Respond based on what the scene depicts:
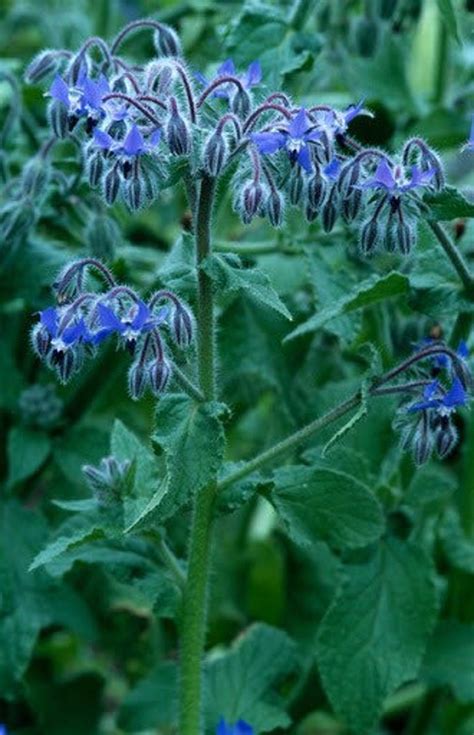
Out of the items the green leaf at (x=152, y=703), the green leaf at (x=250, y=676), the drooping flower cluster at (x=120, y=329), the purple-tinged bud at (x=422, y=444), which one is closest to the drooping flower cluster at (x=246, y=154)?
the drooping flower cluster at (x=120, y=329)

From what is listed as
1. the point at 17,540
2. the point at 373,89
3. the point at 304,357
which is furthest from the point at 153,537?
the point at 373,89

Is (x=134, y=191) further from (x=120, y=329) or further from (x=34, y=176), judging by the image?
(x=34, y=176)

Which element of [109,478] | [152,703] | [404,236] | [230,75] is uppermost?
[230,75]

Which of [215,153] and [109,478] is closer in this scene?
[215,153]

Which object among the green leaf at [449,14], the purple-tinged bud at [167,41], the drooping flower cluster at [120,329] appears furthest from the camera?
the purple-tinged bud at [167,41]

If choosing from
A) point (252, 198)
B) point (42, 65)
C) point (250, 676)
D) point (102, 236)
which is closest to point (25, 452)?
point (102, 236)

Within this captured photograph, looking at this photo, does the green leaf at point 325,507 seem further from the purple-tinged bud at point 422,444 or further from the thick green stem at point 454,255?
the thick green stem at point 454,255

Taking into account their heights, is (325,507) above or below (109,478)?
below
